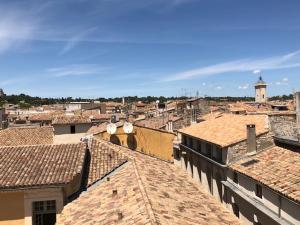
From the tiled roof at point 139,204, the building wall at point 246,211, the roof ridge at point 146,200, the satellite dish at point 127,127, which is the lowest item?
the building wall at point 246,211

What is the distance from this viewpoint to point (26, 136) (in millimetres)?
50656

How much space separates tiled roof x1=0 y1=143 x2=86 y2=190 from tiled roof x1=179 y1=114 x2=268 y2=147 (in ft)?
33.5

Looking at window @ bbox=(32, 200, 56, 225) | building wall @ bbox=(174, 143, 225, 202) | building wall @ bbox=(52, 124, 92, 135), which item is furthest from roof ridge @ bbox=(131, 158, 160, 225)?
building wall @ bbox=(52, 124, 92, 135)

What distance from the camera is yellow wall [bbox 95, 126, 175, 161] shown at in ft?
118

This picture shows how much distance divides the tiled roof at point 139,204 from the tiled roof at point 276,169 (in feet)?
8.87

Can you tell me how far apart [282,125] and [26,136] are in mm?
35267

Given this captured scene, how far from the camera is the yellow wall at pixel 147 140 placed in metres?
35.8

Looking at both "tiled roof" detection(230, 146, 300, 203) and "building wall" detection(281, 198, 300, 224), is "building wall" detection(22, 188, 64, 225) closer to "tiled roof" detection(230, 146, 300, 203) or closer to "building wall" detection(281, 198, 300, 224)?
"tiled roof" detection(230, 146, 300, 203)

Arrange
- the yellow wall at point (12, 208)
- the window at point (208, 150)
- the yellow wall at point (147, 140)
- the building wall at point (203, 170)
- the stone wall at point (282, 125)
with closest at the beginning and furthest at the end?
the yellow wall at point (12, 208)
the stone wall at point (282, 125)
the building wall at point (203, 170)
the window at point (208, 150)
the yellow wall at point (147, 140)

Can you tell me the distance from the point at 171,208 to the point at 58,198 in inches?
213

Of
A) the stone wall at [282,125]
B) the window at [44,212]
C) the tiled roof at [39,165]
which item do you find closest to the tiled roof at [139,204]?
the window at [44,212]

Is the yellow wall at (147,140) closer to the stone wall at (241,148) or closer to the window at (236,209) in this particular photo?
the stone wall at (241,148)

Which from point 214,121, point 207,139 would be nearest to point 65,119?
point 214,121

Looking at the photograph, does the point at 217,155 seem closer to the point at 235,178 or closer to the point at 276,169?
the point at 235,178
